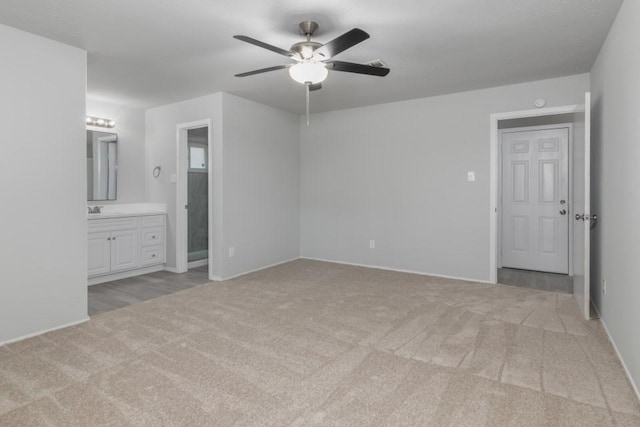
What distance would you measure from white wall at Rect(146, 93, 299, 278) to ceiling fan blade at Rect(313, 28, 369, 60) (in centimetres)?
231

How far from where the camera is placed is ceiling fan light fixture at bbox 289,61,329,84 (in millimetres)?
2436

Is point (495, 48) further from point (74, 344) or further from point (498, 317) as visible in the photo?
point (74, 344)

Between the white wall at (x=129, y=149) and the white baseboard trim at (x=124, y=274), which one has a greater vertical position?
the white wall at (x=129, y=149)

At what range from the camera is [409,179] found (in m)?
4.80

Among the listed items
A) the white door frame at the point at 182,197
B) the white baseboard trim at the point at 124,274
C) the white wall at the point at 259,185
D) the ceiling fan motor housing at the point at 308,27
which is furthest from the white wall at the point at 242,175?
the ceiling fan motor housing at the point at 308,27

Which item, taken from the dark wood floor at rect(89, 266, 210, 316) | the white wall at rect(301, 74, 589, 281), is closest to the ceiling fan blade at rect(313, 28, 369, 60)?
the white wall at rect(301, 74, 589, 281)

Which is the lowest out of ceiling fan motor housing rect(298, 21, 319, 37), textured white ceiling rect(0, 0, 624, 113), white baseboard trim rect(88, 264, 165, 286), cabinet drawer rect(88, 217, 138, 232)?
white baseboard trim rect(88, 264, 165, 286)

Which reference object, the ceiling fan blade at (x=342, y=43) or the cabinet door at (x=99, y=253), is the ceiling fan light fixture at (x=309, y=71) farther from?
the cabinet door at (x=99, y=253)

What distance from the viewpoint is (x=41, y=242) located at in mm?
2812

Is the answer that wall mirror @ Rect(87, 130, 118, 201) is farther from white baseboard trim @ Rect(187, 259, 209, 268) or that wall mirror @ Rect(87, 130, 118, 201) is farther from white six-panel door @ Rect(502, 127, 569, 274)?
white six-panel door @ Rect(502, 127, 569, 274)

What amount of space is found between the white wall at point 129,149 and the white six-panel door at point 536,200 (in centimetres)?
523

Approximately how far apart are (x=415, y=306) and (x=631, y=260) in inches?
67.3

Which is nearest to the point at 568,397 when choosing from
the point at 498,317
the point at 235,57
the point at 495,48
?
the point at 498,317

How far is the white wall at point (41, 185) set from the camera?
263 cm
